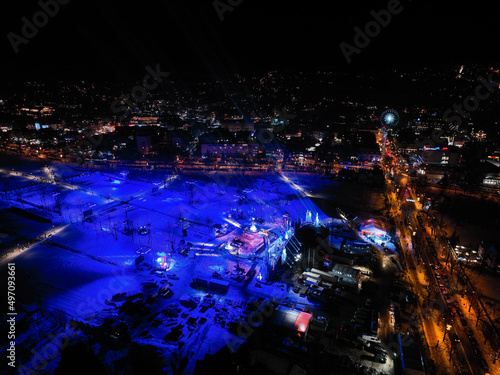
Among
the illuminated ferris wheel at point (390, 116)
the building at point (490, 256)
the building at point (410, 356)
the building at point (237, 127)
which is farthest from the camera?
the building at point (237, 127)

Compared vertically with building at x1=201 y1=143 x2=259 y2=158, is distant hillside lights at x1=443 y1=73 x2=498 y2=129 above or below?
above

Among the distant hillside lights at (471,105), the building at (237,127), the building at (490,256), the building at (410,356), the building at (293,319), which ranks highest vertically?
the distant hillside lights at (471,105)

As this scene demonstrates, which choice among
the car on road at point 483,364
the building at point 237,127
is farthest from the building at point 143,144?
the car on road at point 483,364

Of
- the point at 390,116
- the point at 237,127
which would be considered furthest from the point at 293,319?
the point at 390,116

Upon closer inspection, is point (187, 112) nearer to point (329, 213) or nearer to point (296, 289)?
point (329, 213)

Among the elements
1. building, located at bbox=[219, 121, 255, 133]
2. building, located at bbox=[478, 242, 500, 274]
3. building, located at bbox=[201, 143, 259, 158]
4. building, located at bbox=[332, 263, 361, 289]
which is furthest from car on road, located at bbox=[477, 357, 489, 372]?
building, located at bbox=[219, 121, 255, 133]

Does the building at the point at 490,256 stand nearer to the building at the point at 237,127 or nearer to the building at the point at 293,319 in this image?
the building at the point at 293,319

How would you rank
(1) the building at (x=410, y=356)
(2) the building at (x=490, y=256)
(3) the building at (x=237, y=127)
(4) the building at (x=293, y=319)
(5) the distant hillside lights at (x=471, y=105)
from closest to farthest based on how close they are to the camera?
(1) the building at (x=410, y=356)
(4) the building at (x=293, y=319)
(2) the building at (x=490, y=256)
(3) the building at (x=237, y=127)
(5) the distant hillside lights at (x=471, y=105)

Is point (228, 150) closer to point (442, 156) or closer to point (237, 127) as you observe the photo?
point (237, 127)

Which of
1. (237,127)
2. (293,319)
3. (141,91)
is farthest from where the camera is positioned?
(141,91)

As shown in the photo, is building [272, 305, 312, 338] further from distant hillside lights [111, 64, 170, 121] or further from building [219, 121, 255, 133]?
distant hillside lights [111, 64, 170, 121]

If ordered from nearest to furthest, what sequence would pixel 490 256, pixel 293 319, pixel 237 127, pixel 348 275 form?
pixel 293 319 → pixel 348 275 → pixel 490 256 → pixel 237 127

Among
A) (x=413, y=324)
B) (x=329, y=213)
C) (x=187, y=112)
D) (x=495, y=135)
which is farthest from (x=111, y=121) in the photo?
(x=495, y=135)
